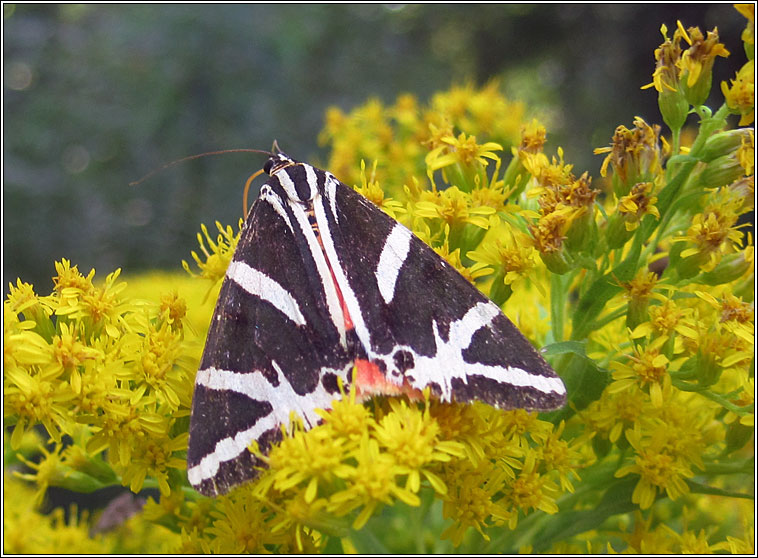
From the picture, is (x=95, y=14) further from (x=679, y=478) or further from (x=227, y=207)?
(x=679, y=478)

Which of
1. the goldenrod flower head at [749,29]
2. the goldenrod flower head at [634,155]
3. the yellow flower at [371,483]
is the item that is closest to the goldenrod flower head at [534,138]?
the goldenrod flower head at [634,155]

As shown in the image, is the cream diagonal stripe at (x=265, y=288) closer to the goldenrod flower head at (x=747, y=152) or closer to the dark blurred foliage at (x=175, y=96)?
the goldenrod flower head at (x=747, y=152)

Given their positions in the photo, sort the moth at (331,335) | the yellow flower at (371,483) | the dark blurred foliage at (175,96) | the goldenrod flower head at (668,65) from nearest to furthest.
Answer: the yellow flower at (371,483), the moth at (331,335), the goldenrod flower head at (668,65), the dark blurred foliage at (175,96)

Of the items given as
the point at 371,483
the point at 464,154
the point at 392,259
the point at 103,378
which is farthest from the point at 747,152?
the point at 103,378

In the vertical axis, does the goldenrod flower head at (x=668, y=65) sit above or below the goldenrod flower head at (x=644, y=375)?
above

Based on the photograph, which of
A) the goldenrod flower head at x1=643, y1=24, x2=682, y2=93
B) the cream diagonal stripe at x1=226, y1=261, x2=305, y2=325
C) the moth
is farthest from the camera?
the goldenrod flower head at x1=643, y1=24, x2=682, y2=93

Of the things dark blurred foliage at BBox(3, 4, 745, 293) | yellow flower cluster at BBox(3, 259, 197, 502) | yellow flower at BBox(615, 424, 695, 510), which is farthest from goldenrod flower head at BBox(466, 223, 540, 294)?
dark blurred foliage at BBox(3, 4, 745, 293)

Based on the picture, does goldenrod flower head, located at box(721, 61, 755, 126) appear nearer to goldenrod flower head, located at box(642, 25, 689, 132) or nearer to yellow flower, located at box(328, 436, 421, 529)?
goldenrod flower head, located at box(642, 25, 689, 132)

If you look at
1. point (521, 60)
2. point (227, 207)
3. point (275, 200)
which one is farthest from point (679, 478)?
point (521, 60)
